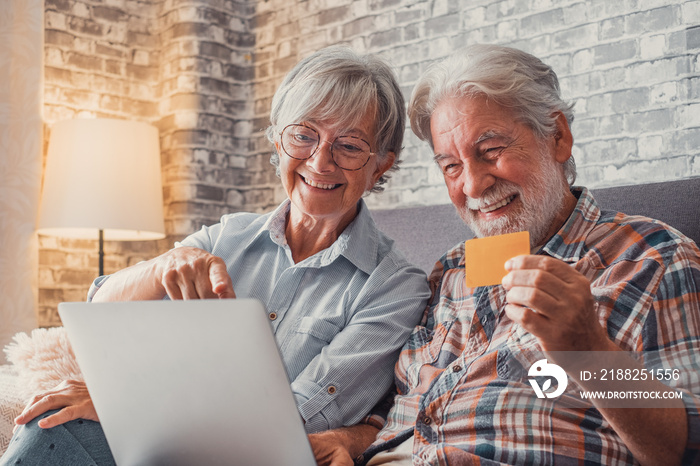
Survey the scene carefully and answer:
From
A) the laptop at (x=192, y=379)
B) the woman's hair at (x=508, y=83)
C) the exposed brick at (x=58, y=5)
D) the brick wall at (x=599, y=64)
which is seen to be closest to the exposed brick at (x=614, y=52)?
the brick wall at (x=599, y=64)

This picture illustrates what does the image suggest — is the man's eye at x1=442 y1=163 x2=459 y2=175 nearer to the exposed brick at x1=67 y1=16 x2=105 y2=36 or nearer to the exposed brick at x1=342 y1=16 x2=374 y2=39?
the exposed brick at x1=342 y1=16 x2=374 y2=39

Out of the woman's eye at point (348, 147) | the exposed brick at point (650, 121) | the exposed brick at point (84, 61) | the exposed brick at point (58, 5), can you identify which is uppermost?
the exposed brick at point (58, 5)

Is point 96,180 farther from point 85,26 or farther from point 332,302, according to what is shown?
point 332,302

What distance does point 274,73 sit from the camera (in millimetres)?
3279

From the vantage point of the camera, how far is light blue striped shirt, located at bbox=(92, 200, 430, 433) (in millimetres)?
1357

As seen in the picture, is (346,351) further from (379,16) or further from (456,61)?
(379,16)

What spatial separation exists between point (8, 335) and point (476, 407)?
211cm

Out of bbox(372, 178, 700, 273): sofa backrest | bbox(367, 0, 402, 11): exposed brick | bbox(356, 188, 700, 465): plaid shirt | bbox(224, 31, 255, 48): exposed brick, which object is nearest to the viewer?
bbox(356, 188, 700, 465): plaid shirt

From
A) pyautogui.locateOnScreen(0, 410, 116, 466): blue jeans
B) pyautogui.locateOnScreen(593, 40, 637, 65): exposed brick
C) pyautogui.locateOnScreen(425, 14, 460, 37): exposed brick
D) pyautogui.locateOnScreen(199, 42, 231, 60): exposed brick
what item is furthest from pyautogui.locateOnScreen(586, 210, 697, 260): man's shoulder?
pyautogui.locateOnScreen(199, 42, 231, 60): exposed brick

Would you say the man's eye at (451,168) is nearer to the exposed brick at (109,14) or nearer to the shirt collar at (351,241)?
the shirt collar at (351,241)

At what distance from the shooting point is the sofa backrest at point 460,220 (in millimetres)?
1458

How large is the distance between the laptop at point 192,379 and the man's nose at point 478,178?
0.63 metres

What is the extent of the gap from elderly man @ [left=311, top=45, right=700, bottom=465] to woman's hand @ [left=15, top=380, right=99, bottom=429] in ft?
1.33

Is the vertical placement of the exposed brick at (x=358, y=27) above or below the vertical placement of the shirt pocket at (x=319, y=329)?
above
